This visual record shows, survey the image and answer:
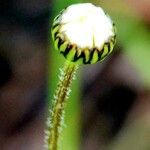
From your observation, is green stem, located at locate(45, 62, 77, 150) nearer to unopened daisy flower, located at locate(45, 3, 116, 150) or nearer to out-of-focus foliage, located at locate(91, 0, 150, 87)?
unopened daisy flower, located at locate(45, 3, 116, 150)

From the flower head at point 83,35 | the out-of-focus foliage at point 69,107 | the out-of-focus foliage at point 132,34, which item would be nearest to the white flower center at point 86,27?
the flower head at point 83,35

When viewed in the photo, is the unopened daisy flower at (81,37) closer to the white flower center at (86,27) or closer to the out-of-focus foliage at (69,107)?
the white flower center at (86,27)

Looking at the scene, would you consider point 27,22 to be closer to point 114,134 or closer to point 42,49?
point 42,49

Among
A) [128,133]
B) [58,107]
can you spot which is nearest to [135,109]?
[128,133]

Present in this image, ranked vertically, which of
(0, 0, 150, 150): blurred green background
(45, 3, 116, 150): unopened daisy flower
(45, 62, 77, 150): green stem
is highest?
(45, 3, 116, 150): unopened daisy flower

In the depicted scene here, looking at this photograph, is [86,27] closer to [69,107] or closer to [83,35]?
[83,35]

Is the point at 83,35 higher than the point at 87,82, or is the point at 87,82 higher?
the point at 83,35

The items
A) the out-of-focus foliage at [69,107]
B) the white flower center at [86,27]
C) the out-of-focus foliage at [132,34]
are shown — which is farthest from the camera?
the out-of-focus foliage at [132,34]

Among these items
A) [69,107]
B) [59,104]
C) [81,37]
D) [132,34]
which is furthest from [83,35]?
[132,34]

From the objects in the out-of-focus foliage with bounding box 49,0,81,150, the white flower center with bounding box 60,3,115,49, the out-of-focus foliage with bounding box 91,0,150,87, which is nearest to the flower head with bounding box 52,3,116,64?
the white flower center with bounding box 60,3,115,49
